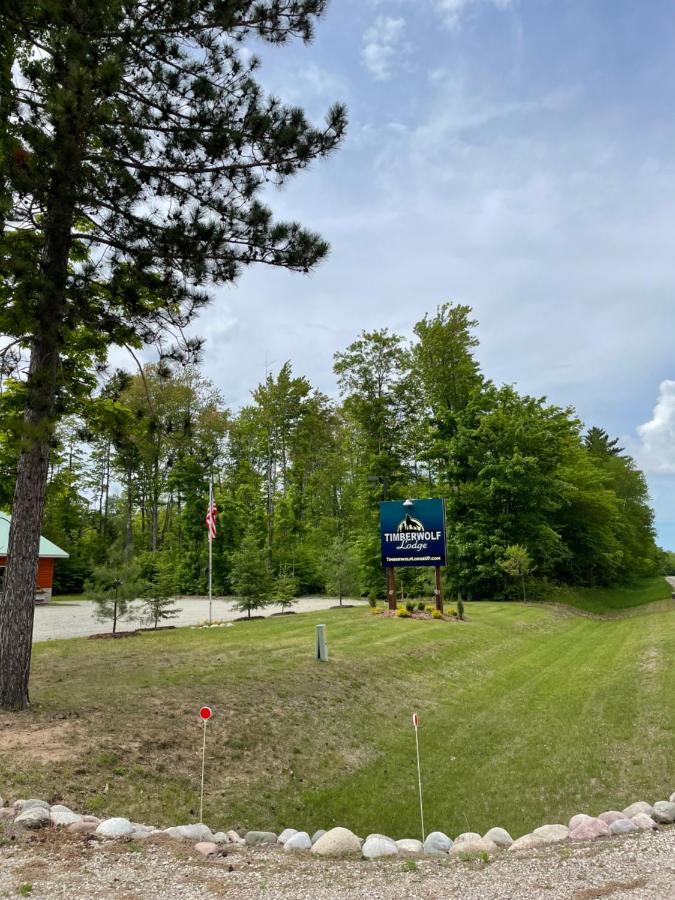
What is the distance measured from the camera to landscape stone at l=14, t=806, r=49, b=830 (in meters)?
4.12

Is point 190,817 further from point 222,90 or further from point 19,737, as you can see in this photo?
point 222,90

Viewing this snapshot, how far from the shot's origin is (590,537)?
31.8 metres

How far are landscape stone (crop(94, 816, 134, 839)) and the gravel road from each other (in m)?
0.14

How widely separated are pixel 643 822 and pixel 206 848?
3198mm

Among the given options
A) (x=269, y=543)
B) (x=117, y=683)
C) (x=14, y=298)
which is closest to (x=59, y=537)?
(x=269, y=543)

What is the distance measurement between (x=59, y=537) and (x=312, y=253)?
109 feet

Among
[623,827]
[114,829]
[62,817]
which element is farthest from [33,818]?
[623,827]

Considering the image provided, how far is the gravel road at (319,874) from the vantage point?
3.29 meters

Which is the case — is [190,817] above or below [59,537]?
below

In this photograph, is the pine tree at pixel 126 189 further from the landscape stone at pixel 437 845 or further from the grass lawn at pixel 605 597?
the grass lawn at pixel 605 597

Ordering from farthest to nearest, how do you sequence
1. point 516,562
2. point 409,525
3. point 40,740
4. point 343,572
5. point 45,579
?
point 45,579
point 516,562
point 343,572
point 409,525
point 40,740

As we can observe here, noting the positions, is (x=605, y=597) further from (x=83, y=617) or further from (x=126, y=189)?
(x=126, y=189)

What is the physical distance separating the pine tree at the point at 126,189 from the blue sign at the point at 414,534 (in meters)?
12.4

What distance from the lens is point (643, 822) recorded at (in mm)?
4359
